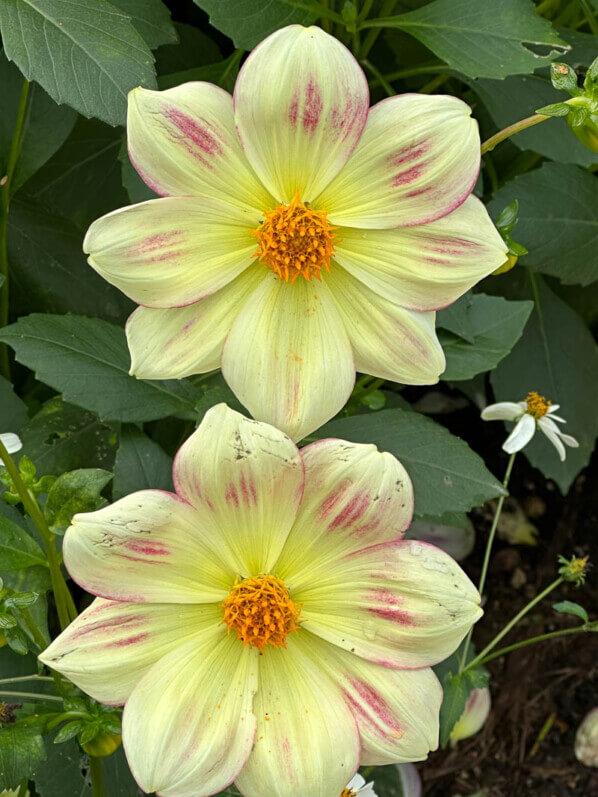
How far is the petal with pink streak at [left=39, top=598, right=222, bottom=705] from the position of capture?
25.9 inches

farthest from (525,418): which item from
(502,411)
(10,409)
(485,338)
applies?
(10,409)

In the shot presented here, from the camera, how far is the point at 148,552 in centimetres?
68

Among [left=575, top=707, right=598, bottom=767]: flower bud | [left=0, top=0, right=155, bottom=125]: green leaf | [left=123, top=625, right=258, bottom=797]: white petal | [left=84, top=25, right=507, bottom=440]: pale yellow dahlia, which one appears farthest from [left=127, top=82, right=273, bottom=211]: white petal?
[left=575, top=707, right=598, bottom=767]: flower bud

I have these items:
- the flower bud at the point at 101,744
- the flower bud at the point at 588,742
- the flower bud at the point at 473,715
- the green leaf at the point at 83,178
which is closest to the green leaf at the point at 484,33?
the green leaf at the point at 83,178

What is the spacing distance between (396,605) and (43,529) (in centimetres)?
28

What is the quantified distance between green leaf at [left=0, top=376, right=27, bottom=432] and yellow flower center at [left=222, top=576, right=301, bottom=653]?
373 millimetres

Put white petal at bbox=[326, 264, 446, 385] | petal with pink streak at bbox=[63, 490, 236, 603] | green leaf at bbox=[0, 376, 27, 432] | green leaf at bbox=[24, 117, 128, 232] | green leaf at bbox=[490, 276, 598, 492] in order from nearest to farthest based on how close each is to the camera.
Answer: petal with pink streak at bbox=[63, 490, 236, 603], white petal at bbox=[326, 264, 446, 385], green leaf at bbox=[0, 376, 27, 432], green leaf at bbox=[24, 117, 128, 232], green leaf at bbox=[490, 276, 598, 492]

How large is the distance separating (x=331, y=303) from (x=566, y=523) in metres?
0.98

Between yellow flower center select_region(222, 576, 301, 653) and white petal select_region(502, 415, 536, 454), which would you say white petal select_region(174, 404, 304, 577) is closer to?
yellow flower center select_region(222, 576, 301, 653)

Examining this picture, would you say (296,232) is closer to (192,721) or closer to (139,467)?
(139,467)

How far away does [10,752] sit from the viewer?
0.71 m

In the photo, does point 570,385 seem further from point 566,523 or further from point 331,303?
point 331,303

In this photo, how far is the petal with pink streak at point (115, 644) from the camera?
66 centimetres

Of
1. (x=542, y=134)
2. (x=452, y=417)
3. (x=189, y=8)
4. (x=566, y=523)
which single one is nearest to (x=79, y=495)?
(x=542, y=134)
